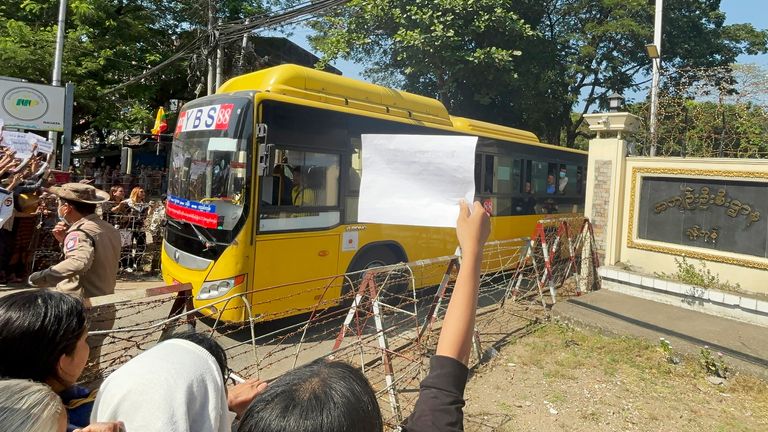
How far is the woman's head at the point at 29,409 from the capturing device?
0.97m

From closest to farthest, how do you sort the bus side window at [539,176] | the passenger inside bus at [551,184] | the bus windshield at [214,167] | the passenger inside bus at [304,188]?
the bus windshield at [214,167] → the passenger inside bus at [304,188] → the bus side window at [539,176] → the passenger inside bus at [551,184]

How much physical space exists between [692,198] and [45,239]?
9.53 m

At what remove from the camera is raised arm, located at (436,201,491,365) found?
1.34 meters

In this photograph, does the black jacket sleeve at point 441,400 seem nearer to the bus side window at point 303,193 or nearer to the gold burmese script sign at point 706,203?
the bus side window at point 303,193

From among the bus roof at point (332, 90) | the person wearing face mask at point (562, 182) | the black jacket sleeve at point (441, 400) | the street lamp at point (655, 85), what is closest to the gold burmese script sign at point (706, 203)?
the street lamp at point (655, 85)

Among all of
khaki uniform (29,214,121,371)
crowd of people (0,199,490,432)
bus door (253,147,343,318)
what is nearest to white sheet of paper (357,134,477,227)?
crowd of people (0,199,490,432)

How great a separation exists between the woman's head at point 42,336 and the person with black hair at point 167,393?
0.40 metres

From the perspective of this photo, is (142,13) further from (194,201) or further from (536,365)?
(536,365)

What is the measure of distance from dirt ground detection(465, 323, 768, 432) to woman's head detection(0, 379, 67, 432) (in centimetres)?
309

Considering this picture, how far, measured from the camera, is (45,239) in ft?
24.8

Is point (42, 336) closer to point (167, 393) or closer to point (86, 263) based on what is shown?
point (167, 393)

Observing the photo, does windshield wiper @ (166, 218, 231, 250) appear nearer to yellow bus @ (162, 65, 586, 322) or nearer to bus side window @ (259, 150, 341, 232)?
yellow bus @ (162, 65, 586, 322)

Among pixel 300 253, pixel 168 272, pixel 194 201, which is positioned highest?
pixel 194 201

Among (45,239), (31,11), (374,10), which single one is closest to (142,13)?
(31,11)
